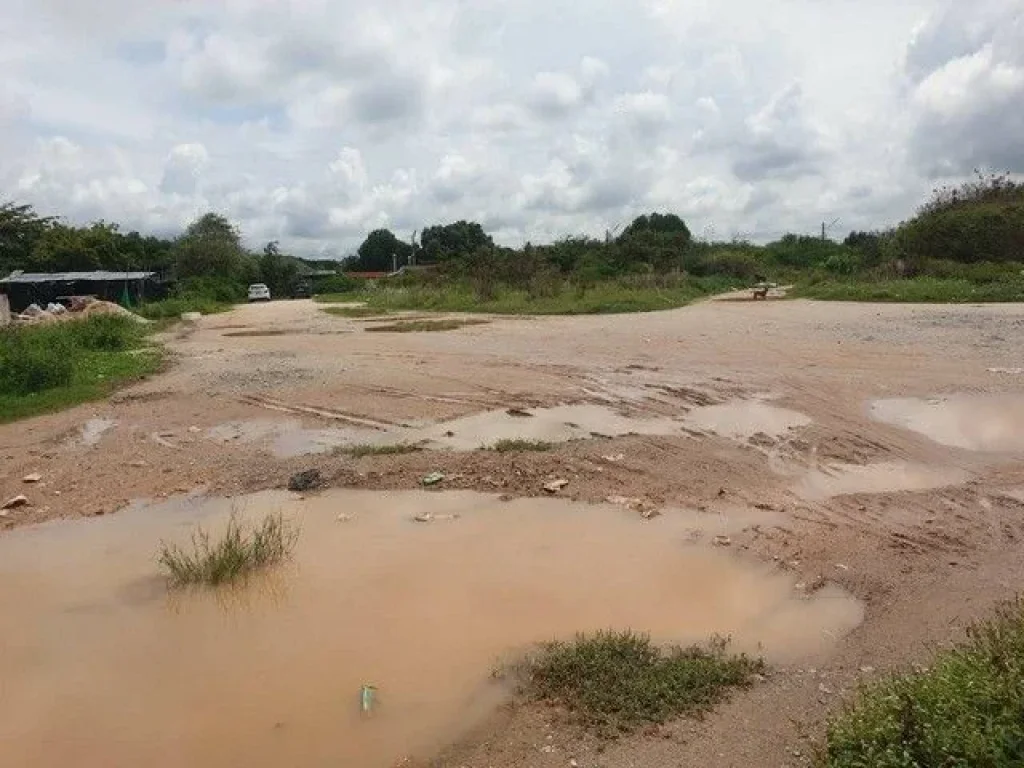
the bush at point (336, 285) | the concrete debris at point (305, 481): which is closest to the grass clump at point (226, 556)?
the concrete debris at point (305, 481)

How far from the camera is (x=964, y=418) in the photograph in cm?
1039

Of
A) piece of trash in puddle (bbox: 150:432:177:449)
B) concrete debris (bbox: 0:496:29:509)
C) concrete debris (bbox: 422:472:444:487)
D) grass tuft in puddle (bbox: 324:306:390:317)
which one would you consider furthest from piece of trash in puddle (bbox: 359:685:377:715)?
grass tuft in puddle (bbox: 324:306:390:317)

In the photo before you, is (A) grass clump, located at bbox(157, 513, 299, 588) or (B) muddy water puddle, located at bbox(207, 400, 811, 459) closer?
(A) grass clump, located at bbox(157, 513, 299, 588)

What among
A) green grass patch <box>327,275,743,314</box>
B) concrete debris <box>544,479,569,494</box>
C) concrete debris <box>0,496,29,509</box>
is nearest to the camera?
concrete debris <box>544,479,569,494</box>

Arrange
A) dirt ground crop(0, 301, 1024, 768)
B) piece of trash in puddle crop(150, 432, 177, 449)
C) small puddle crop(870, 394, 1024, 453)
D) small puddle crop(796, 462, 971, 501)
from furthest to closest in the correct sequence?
piece of trash in puddle crop(150, 432, 177, 449), small puddle crop(870, 394, 1024, 453), small puddle crop(796, 462, 971, 501), dirt ground crop(0, 301, 1024, 768)

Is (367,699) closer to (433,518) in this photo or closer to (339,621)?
(339,621)

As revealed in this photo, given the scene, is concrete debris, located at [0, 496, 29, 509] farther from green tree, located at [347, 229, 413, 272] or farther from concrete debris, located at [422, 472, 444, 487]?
green tree, located at [347, 229, 413, 272]

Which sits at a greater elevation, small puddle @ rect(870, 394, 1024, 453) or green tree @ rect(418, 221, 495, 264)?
green tree @ rect(418, 221, 495, 264)

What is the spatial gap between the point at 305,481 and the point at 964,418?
307 inches

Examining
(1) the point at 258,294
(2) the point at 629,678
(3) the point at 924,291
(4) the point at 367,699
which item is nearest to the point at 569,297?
(3) the point at 924,291

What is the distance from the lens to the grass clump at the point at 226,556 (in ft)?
20.7

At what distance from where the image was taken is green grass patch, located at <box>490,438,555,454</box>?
29.9ft

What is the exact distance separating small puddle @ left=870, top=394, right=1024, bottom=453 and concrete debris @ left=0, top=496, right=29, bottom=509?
31.2 feet

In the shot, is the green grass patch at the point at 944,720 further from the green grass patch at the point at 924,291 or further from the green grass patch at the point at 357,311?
the green grass patch at the point at 357,311
